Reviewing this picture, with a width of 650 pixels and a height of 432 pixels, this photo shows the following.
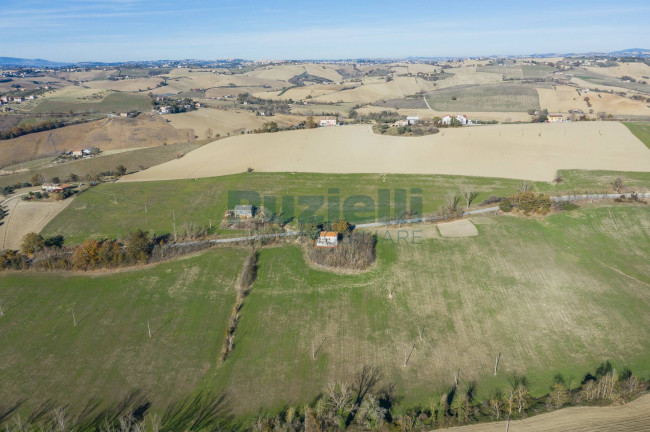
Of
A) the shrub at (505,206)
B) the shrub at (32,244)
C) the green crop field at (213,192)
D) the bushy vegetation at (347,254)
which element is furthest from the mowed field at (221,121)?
the shrub at (505,206)

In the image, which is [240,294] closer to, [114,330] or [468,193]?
[114,330]

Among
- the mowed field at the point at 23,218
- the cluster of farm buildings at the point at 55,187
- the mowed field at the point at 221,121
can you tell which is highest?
the mowed field at the point at 221,121

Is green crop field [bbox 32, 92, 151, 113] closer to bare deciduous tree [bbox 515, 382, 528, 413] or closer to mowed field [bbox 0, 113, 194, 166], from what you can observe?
mowed field [bbox 0, 113, 194, 166]

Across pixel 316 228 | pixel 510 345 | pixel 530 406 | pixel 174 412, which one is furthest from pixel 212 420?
pixel 316 228

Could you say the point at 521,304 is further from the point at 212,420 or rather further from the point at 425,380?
the point at 212,420

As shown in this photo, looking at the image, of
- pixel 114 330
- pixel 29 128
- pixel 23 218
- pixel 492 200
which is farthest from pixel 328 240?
pixel 29 128

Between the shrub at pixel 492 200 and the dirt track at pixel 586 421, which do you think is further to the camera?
the shrub at pixel 492 200

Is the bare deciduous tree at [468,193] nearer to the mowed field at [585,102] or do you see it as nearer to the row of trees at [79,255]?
the row of trees at [79,255]

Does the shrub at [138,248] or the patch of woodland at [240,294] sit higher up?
the shrub at [138,248]
